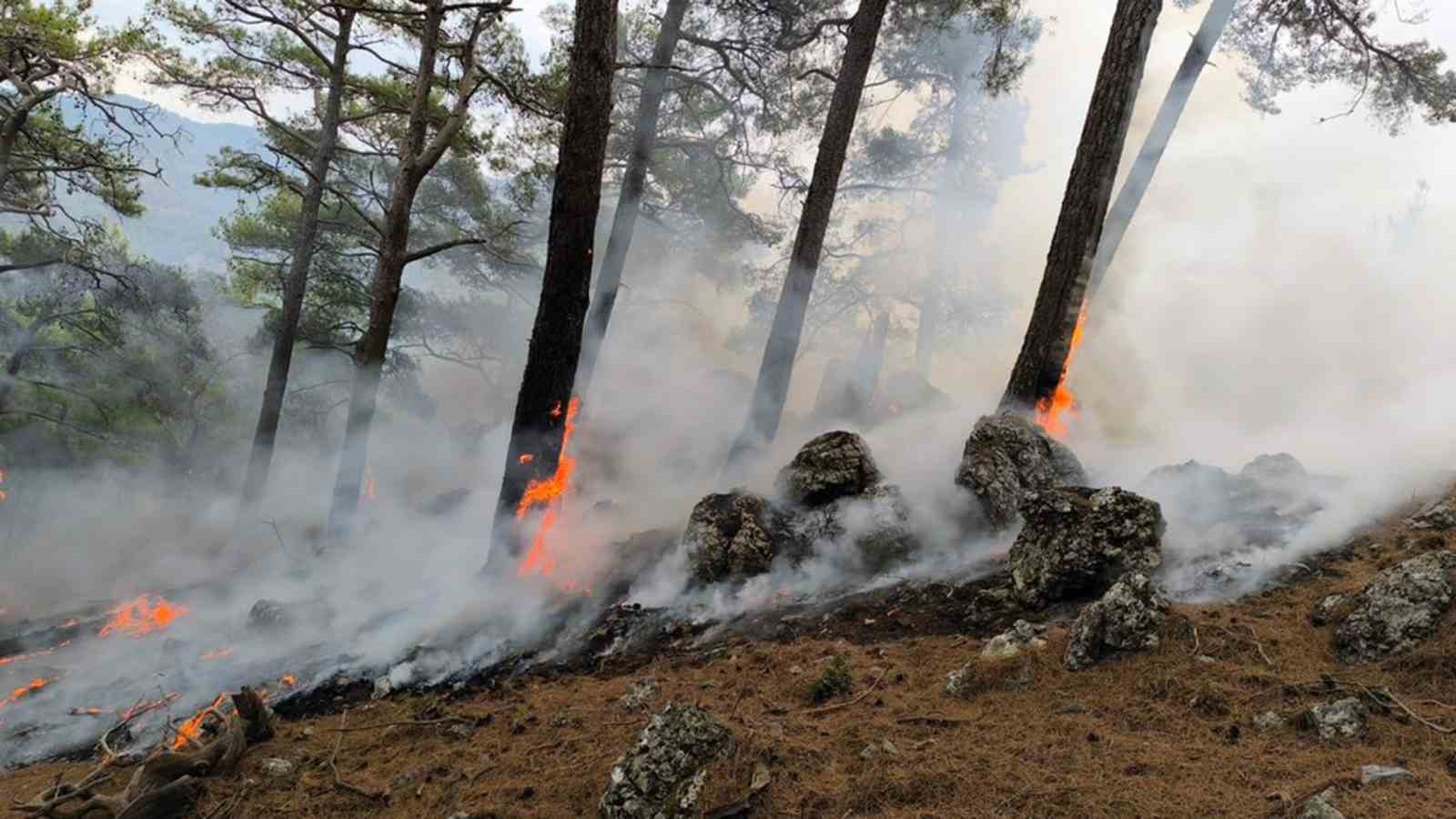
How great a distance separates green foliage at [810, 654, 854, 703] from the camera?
3.84 meters

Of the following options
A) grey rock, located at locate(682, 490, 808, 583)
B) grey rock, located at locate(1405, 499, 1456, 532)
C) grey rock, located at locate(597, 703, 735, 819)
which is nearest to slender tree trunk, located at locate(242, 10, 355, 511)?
grey rock, located at locate(682, 490, 808, 583)

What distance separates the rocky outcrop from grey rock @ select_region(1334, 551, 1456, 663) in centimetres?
288

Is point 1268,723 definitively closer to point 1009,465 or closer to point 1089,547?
point 1089,547

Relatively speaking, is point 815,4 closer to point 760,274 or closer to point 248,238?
point 760,274

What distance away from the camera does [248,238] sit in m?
16.7

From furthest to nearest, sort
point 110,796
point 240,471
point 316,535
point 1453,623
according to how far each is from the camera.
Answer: point 240,471, point 316,535, point 110,796, point 1453,623

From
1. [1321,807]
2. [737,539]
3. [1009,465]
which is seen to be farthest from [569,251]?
[1321,807]

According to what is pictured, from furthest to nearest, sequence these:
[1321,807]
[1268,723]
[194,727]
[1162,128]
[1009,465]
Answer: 1. [1162,128]
2. [1009,465]
3. [194,727]
4. [1268,723]
5. [1321,807]

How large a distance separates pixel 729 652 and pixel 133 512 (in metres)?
18.3

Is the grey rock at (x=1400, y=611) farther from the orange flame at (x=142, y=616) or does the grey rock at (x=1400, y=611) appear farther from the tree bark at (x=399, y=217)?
the orange flame at (x=142, y=616)

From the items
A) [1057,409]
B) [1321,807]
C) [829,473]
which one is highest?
[1057,409]

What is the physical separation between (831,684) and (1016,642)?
1064mm

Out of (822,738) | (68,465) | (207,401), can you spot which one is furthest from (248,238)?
(822,738)

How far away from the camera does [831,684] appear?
12.6ft
